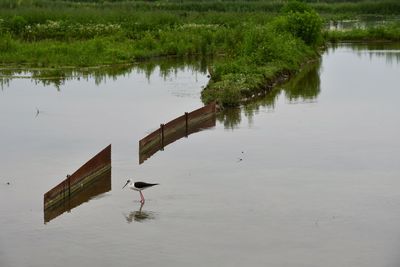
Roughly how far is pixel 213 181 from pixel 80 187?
3.92 meters

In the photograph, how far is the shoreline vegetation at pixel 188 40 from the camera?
4319 cm

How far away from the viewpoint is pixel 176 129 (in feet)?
96.4

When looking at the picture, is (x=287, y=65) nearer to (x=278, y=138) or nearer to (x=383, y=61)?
(x=383, y=61)

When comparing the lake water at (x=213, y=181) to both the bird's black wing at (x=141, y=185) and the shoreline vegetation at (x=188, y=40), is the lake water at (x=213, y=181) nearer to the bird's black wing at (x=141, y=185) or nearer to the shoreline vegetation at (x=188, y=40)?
the bird's black wing at (x=141, y=185)

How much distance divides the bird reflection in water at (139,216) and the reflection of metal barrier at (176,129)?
17.0 feet

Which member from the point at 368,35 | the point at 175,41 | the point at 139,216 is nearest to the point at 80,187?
the point at 139,216

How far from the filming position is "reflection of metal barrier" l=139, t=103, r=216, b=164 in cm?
2609

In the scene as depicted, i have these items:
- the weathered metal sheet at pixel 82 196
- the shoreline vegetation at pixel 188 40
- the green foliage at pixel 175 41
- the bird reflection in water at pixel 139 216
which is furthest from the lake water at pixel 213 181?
the shoreline vegetation at pixel 188 40

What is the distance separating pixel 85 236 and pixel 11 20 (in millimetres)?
49859

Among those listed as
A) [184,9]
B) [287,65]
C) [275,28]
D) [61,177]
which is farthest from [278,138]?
[184,9]

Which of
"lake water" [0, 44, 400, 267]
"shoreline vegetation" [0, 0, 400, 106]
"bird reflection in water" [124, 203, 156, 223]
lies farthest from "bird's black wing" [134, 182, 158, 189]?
"shoreline vegetation" [0, 0, 400, 106]

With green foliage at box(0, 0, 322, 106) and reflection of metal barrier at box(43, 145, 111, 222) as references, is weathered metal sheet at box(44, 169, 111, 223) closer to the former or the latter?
reflection of metal barrier at box(43, 145, 111, 222)

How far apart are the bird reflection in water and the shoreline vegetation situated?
15784 mm

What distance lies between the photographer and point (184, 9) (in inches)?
3927
